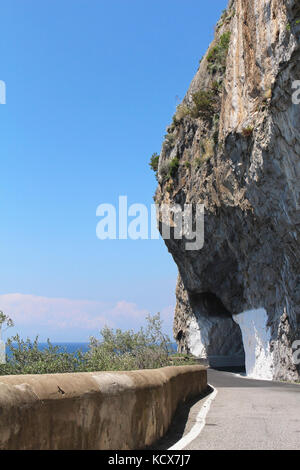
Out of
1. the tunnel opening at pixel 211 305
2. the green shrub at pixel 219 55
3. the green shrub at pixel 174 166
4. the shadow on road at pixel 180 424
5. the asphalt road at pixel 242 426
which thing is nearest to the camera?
the asphalt road at pixel 242 426

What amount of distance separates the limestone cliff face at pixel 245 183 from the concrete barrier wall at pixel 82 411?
550 inches

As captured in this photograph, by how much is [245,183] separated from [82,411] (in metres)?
22.9

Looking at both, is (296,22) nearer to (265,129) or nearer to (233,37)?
(265,129)

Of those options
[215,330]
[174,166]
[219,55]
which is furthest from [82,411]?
[215,330]

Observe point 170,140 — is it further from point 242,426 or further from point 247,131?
point 242,426

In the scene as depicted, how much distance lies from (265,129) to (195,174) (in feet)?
51.0

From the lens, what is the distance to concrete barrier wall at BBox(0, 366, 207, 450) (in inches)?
153

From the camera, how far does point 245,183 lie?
26500mm

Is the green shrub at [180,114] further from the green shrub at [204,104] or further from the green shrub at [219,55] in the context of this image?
the green shrub at [204,104]

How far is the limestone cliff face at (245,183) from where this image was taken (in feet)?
64.1

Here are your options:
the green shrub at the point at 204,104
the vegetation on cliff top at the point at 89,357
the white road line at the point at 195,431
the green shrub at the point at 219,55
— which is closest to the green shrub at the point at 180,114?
the green shrub at the point at 219,55

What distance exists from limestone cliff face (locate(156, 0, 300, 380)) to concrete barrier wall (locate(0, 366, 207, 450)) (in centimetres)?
1397

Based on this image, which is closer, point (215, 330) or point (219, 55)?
point (219, 55)

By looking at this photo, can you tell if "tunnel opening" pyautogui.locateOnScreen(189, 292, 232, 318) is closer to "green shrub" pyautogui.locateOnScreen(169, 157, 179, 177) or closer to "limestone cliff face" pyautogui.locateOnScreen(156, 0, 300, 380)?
"limestone cliff face" pyautogui.locateOnScreen(156, 0, 300, 380)
